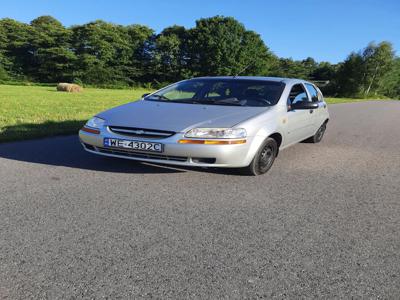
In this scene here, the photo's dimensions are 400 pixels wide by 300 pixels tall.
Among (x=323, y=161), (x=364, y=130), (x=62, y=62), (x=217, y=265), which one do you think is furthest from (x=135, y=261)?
(x=62, y=62)

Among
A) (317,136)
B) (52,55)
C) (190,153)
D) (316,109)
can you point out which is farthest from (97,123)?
(52,55)

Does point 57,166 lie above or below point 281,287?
below

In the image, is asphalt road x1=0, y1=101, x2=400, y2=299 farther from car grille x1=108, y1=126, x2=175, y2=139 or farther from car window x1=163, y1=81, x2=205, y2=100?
car window x1=163, y1=81, x2=205, y2=100

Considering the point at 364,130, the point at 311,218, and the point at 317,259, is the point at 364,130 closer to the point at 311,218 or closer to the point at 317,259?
the point at 311,218

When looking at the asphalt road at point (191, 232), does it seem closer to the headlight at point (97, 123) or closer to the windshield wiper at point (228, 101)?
the headlight at point (97, 123)

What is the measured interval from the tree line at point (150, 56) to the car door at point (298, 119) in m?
51.7

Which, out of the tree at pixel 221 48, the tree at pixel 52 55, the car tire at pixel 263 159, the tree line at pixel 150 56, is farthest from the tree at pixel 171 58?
the car tire at pixel 263 159

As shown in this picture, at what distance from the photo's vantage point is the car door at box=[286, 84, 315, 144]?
539 cm

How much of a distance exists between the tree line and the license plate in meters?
52.9

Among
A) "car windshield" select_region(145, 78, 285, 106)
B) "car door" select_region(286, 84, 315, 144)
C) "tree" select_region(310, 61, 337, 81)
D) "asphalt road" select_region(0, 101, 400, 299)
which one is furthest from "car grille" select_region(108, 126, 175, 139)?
"tree" select_region(310, 61, 337, 81)

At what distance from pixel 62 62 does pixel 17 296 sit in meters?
59.2

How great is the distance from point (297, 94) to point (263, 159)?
5.84 feet

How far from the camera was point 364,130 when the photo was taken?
1037 centimetres

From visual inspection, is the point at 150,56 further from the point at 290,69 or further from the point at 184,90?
the point at 184,90
